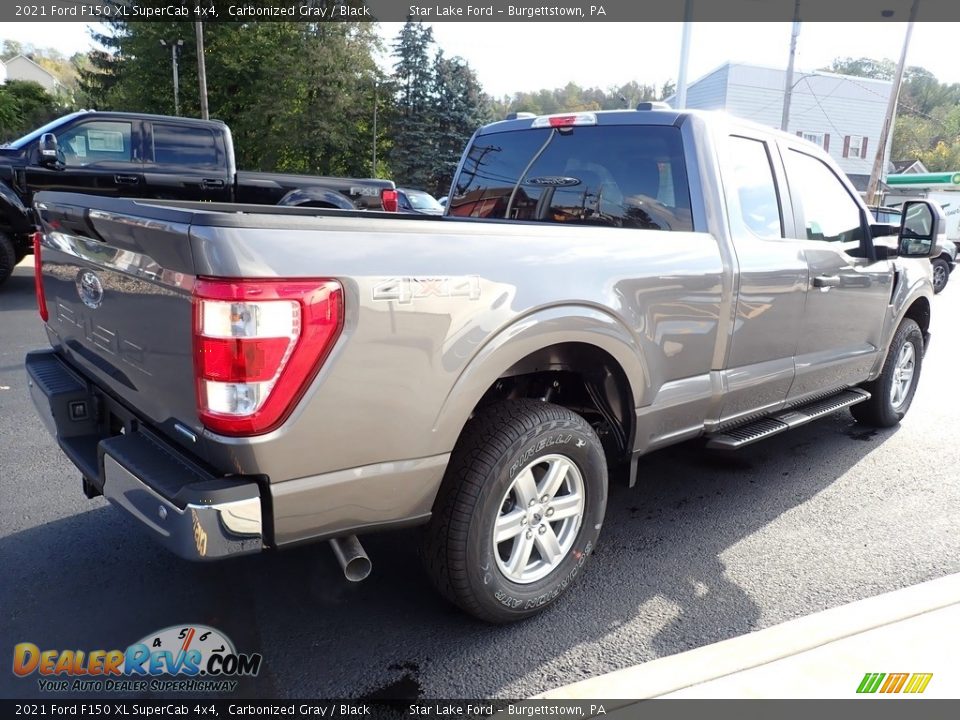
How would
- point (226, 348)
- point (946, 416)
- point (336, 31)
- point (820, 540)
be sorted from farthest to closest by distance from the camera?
point (336, 31) → point (946, 416) → point (820, 540) → point (226, 348)

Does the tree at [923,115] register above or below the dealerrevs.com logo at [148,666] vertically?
above

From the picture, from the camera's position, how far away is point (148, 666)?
241 cm

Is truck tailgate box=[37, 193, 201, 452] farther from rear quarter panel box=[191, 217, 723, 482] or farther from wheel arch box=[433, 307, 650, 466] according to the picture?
wheel arch box=[433, 307, 650, 466]

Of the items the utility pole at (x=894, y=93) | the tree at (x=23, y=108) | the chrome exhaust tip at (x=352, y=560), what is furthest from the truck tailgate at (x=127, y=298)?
the tree at (x=23, y=108)

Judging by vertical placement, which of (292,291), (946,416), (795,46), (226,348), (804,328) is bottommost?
(946,416)

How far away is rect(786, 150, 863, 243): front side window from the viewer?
3.94 m

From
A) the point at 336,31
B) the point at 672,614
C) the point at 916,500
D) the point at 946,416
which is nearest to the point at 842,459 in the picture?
the point at 916,500

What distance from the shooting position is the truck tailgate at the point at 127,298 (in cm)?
197

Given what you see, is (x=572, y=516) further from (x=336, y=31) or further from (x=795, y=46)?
(x=336, y=31)

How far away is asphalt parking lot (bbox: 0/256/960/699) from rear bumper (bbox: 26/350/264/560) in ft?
2.06

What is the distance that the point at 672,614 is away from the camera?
2.79 metres

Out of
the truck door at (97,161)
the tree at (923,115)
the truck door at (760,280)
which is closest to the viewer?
the truck door at (760,280)

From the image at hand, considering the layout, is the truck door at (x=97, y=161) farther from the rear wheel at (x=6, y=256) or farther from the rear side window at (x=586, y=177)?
the rear side window at (x=586, y=177)

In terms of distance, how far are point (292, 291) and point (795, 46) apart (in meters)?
25.7
